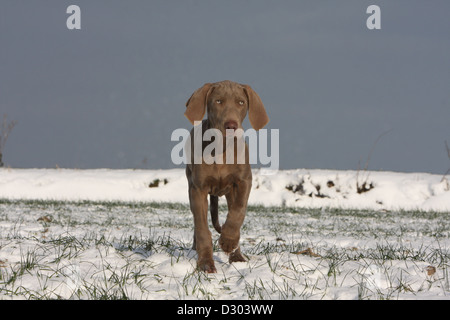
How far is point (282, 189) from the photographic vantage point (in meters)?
20.1

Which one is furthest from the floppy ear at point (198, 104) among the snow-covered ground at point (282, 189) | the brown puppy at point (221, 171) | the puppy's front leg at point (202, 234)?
the snow-covered ground at point (282, 189)

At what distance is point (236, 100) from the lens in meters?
4.36

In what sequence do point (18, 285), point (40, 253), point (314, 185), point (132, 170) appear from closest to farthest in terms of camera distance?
point (18, 285) → point (40, 253) → point (314, 185) → point (132, 170)

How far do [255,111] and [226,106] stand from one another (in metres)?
0.40

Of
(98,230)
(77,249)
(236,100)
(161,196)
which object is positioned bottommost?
(161,196)

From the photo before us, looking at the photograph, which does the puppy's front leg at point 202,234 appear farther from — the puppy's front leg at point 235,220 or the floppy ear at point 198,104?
the floppy ear at point 198,104

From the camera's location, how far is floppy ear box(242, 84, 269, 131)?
4531 millimetres

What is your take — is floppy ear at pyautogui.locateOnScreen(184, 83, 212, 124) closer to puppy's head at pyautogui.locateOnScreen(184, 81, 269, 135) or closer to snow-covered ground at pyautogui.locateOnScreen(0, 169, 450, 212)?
puppy's head at pyautogui.locateOnScreen(184, 81, 269, 135)

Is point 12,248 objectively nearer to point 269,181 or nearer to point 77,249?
point 77,249

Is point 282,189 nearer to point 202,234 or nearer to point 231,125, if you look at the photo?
point 202,234

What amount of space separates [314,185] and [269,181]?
1.81 m

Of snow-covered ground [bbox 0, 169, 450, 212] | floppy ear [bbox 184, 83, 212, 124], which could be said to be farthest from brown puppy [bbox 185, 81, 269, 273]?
snow-covered ground [bbox 0, 169, 450, 212]
